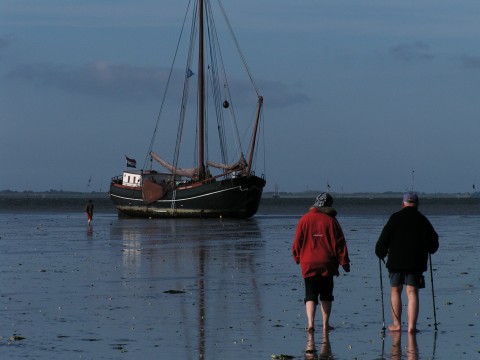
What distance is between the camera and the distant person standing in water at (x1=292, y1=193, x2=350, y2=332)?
13.4 m

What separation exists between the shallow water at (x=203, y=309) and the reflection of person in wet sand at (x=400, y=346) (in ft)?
0.04

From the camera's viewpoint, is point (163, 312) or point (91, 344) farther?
point (163, 312)

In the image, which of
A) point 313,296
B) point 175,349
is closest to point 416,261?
point 313,296

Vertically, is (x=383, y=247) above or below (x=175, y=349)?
above

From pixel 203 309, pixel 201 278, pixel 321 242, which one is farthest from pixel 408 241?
pixel 201 278

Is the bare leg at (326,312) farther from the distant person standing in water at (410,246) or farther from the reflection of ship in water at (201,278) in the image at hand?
the reflection of ship in water at (201,278)

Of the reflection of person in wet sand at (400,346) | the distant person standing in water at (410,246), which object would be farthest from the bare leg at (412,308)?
the reflection of person in wet sand at (400,346)

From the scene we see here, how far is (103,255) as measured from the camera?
29.0 metres

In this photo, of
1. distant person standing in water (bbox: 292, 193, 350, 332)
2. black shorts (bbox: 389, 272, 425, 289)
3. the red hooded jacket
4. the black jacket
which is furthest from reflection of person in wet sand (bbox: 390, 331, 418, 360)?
the red hooded jacket

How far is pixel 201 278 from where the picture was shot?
69.5 ft

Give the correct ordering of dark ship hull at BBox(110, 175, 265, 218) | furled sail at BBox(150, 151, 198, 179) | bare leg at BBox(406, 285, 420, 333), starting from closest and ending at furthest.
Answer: bare leg at BBox(406, 285, 420, 333) → dark ship hull at BBox(110, 175, 265, 218) → furled sail at BBox(150, 151, 198, 179)

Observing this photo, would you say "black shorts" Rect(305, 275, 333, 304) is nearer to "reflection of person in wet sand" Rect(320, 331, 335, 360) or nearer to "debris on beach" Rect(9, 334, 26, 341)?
"reflection of person in wet sand" Rect(320, 331, 335, 360)

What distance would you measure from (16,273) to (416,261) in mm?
11463

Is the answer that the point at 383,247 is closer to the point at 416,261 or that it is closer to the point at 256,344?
the point at 416,261
